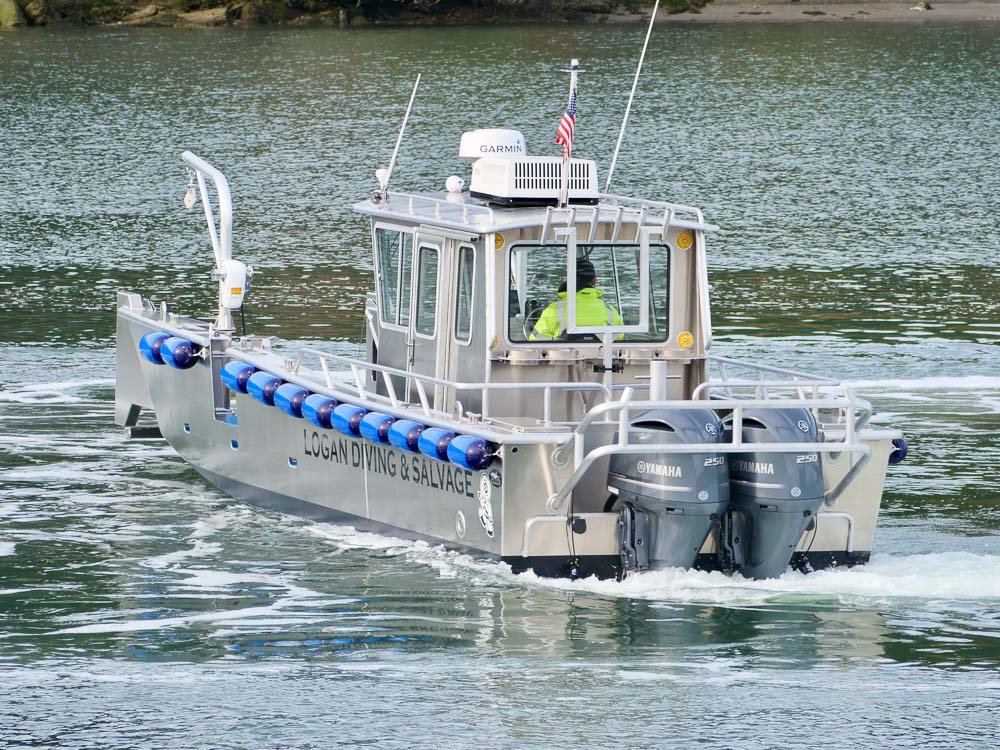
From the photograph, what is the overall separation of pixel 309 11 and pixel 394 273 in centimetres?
7186

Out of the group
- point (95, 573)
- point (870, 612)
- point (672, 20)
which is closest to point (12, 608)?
point (95, 573)

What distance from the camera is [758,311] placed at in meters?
23.8

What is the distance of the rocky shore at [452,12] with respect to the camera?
8112 cm

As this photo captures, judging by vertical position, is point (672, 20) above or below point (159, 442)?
above

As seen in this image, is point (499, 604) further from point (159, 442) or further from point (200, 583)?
point (159, 442)

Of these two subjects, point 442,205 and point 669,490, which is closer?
point 669,490

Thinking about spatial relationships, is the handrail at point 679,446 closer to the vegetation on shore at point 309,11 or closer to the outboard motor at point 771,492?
the outboard motor at point 771,492

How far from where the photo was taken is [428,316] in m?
13.2

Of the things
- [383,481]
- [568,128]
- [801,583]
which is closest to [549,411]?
[383,481]

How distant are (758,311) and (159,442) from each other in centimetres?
926

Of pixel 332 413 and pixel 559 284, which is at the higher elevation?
pixel 559 284

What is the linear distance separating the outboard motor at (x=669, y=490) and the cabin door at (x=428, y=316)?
76.7 inches

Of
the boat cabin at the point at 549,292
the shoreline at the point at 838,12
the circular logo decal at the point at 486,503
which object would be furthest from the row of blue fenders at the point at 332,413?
the shoreline at the point at 838,12

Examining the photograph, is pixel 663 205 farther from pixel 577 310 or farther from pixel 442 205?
pixel 442 205
